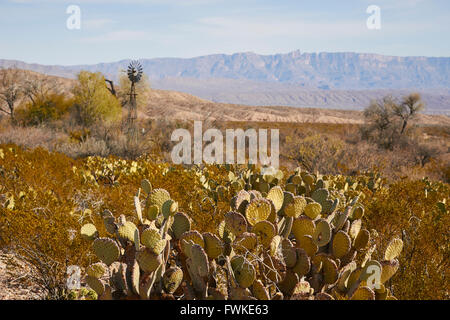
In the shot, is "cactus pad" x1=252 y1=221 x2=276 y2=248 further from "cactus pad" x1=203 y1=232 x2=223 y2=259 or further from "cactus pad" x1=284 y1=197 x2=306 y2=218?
"cactus pad" x1=284 y1=197 x2=306 y2=218

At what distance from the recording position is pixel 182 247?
2.58m

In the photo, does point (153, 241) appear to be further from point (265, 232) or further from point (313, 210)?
point (313, 210)

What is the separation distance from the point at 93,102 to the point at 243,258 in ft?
60.6

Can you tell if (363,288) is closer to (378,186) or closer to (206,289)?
(206,289)

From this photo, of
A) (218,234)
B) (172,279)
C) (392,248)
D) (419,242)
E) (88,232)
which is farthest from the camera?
(218,234)

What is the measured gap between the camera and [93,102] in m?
19.3

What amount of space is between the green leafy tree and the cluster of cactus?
17089mm

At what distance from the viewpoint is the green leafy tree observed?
19.3 meters

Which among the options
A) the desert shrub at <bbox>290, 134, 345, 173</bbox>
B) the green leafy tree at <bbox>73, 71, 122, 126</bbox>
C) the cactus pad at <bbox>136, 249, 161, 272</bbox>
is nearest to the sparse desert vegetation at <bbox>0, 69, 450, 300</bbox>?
the cactus pad at <bbox>136, 249, 161, 272</bbox>

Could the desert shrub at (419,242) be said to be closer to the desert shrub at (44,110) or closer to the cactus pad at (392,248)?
the cactus pad at (392,248)

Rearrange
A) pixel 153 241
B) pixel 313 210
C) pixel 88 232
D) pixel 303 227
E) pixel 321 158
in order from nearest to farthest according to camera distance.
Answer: pixel 153 241 → pixel 88 232 → pixel 303 227 → pixel 313 210 → pixel 321 158

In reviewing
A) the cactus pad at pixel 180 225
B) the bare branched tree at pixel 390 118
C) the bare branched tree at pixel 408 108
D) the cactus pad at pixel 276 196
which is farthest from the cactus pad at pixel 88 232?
the bare branched tree at pixel 408 108

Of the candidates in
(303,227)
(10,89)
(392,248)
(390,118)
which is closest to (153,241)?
(303,227)
